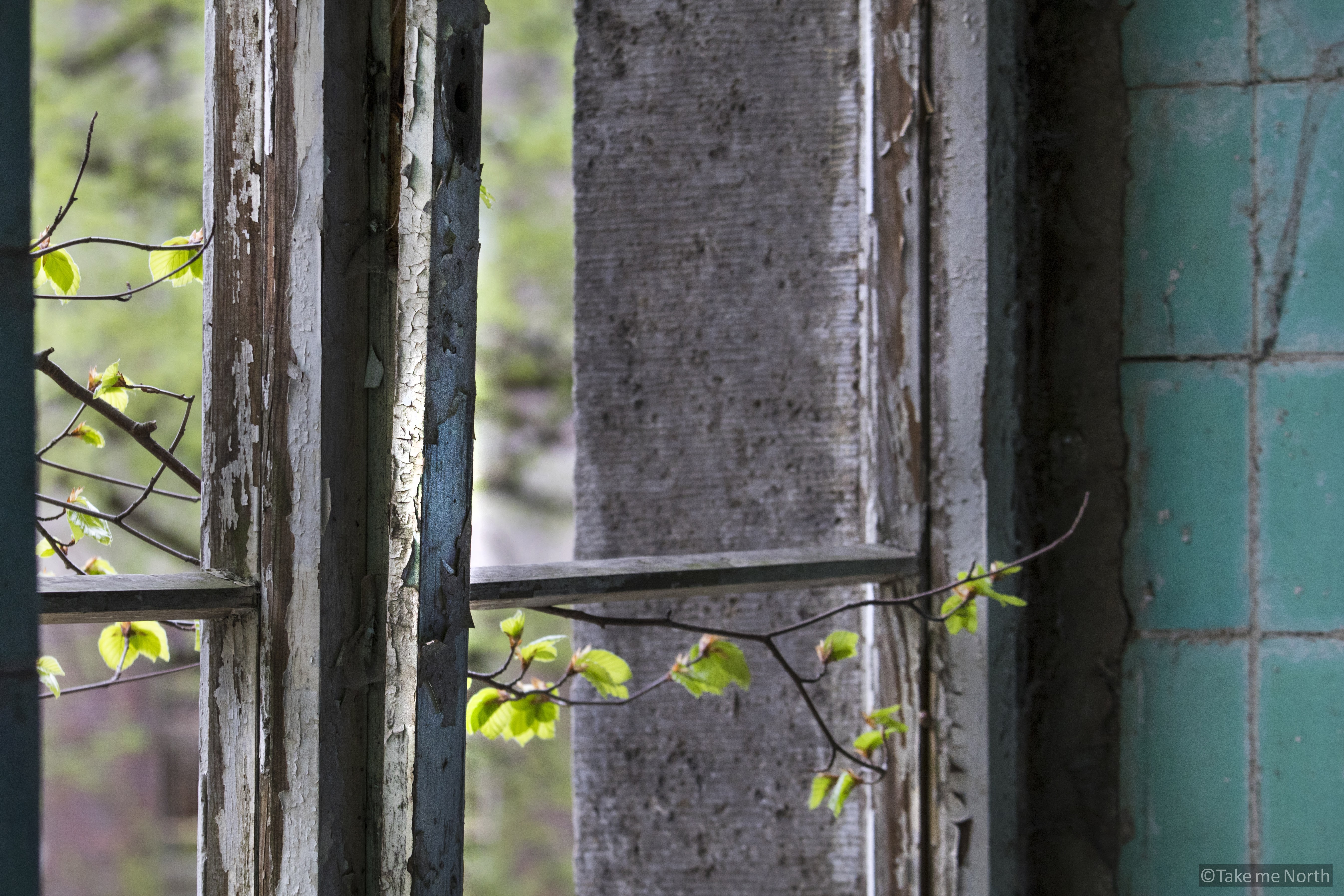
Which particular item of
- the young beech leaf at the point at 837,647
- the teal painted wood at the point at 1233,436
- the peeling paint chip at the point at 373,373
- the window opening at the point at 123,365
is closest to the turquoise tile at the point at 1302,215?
the teal painted wood at the point at 1233,436

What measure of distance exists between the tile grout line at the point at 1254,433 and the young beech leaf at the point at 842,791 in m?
0.41

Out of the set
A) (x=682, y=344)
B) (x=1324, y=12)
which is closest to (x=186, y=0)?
(x=682, y=344)

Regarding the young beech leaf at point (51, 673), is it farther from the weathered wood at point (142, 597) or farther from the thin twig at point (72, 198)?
the thin twig at point (72, 198)

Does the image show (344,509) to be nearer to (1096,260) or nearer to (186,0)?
(1096,260)

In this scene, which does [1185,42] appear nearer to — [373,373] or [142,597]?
[373,373]

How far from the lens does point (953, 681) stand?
39.0 inches

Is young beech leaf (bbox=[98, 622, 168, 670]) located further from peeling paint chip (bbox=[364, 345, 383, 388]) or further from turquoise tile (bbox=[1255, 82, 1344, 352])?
turquoise tile (bbox=[1255, 82, 1344, 352])

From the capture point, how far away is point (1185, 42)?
1051 mm

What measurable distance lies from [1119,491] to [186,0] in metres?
5.48

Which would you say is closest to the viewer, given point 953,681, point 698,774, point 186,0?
point 953,681

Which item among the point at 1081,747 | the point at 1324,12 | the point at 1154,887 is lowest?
the point at 1154,887

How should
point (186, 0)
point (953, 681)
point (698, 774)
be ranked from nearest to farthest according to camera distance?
1. point (953, 681)
2. point (698, 774)
3. point (186, 0)

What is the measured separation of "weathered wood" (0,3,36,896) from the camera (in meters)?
0.35

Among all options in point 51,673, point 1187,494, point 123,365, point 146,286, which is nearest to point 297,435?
point 146,286
